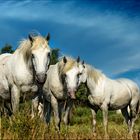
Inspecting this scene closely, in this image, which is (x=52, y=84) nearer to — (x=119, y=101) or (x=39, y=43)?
(x=39, y=43)

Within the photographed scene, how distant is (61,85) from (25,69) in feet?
9.08

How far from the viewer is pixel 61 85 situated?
48.7 ft

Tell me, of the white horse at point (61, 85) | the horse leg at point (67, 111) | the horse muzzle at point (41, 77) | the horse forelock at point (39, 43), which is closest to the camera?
the horse muzzle at point (41, 77)

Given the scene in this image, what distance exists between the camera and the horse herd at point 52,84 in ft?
39.5

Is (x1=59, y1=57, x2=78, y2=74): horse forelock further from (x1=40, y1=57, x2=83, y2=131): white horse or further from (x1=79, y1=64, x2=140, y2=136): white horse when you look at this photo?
(x1=79, y1=64, x2=140, y2=136): white horse

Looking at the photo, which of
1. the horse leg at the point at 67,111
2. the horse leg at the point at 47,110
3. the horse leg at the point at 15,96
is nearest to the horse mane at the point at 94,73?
the horse leg at the point at 47,110

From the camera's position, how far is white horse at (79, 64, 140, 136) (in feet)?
53.9

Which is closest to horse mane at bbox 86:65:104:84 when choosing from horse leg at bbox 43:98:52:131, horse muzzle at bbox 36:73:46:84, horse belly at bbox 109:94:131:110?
horse belly at bbox 109:94:131:110

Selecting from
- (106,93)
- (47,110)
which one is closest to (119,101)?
(106,93)

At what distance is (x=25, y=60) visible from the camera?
12.4 metres

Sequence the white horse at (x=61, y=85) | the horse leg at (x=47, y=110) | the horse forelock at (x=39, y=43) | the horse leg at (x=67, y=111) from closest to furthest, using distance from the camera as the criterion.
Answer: the horse forelock at (x=39, y=43) → the white horse at (x=61, y=85) → the horse leg at (x=67, y=111) → the horse leg at (x=47, y=110)

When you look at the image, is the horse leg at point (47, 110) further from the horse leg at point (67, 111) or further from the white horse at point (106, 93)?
the white horse at point (106, 93)

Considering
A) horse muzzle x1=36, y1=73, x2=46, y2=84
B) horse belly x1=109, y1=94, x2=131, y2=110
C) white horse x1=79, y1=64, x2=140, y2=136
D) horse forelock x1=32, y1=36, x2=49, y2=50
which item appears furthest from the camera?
horse belly x1=109, y1=94, x2=131, y2=110

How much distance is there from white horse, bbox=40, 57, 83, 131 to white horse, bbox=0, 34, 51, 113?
2.12 m
